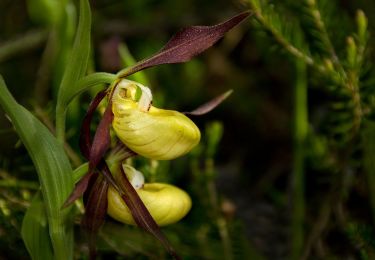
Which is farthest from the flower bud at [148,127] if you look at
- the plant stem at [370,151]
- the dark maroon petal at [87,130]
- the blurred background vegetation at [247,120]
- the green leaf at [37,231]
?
the plant stem at [370,151]

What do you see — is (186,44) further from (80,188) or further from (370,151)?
(370,151)

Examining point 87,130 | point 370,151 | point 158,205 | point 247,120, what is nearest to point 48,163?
point 87,130

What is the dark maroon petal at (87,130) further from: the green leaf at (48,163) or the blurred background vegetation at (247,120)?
the blurred background vegetation at (247,120)

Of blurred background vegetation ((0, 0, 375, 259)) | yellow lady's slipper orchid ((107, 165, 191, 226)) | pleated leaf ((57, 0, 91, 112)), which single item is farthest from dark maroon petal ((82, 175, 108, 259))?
blurred background vegetation ((0, 0, 375, 259))

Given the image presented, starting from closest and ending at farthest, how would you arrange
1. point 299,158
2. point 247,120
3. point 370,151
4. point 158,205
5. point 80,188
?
point 80,188 < point 158,205 < point 370,151 < point 299,158 < point 247,120

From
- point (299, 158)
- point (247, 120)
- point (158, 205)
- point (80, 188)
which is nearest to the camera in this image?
point (80, 188)

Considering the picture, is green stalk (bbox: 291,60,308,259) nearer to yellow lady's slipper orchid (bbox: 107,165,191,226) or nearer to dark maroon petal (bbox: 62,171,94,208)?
yellow lady's slipper orchid (bbox: 107,165,191,226)

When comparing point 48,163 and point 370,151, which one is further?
point 370,151

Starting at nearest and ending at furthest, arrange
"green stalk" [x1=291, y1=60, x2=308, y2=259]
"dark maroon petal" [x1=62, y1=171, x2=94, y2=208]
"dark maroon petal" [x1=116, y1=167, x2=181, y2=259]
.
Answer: "dark maroon petal" [x1=62, y1=171, x2=94, y2=208] < "dark maroon petal" [x1=116, y1=167, x2=181, y2=259] < "green stalk" [x1=291, y1=60, x2=308, y2=259]
